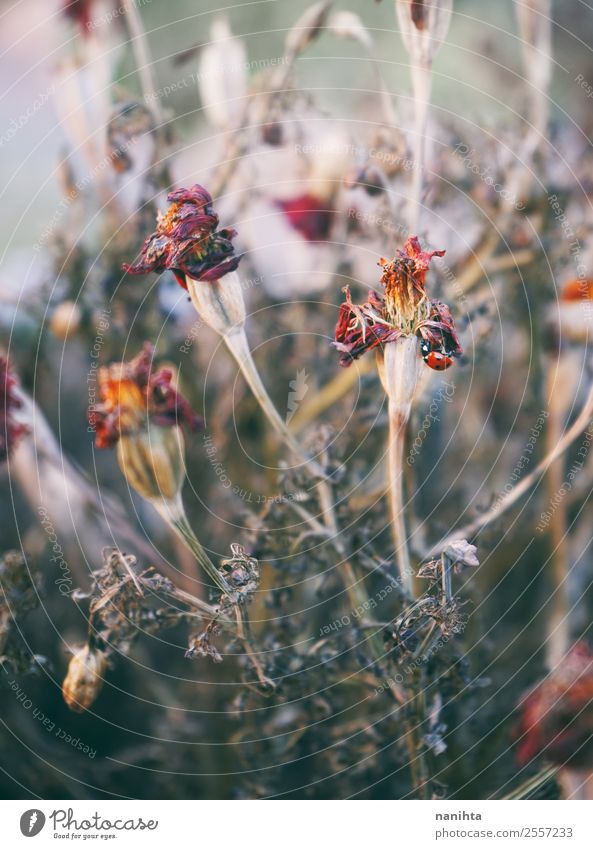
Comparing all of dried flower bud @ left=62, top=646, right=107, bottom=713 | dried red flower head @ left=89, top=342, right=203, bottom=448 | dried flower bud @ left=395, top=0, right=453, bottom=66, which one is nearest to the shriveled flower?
dried red flower head @ left=89, top=342, right=203, bottom=448

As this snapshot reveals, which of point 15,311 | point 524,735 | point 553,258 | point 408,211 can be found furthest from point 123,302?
point 524,735

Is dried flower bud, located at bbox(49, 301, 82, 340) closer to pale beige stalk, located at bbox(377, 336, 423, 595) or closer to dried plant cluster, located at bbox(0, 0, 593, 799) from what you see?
dried plant cluster, located at bbox(0, 0, 593, 799)

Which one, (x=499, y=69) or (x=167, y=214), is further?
(x=499, y=69)

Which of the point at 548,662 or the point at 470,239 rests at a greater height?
the point at 470,239

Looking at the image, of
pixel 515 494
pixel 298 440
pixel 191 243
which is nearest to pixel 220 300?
pixel 191 243

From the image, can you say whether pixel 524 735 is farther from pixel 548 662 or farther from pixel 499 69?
pixel 499 69
